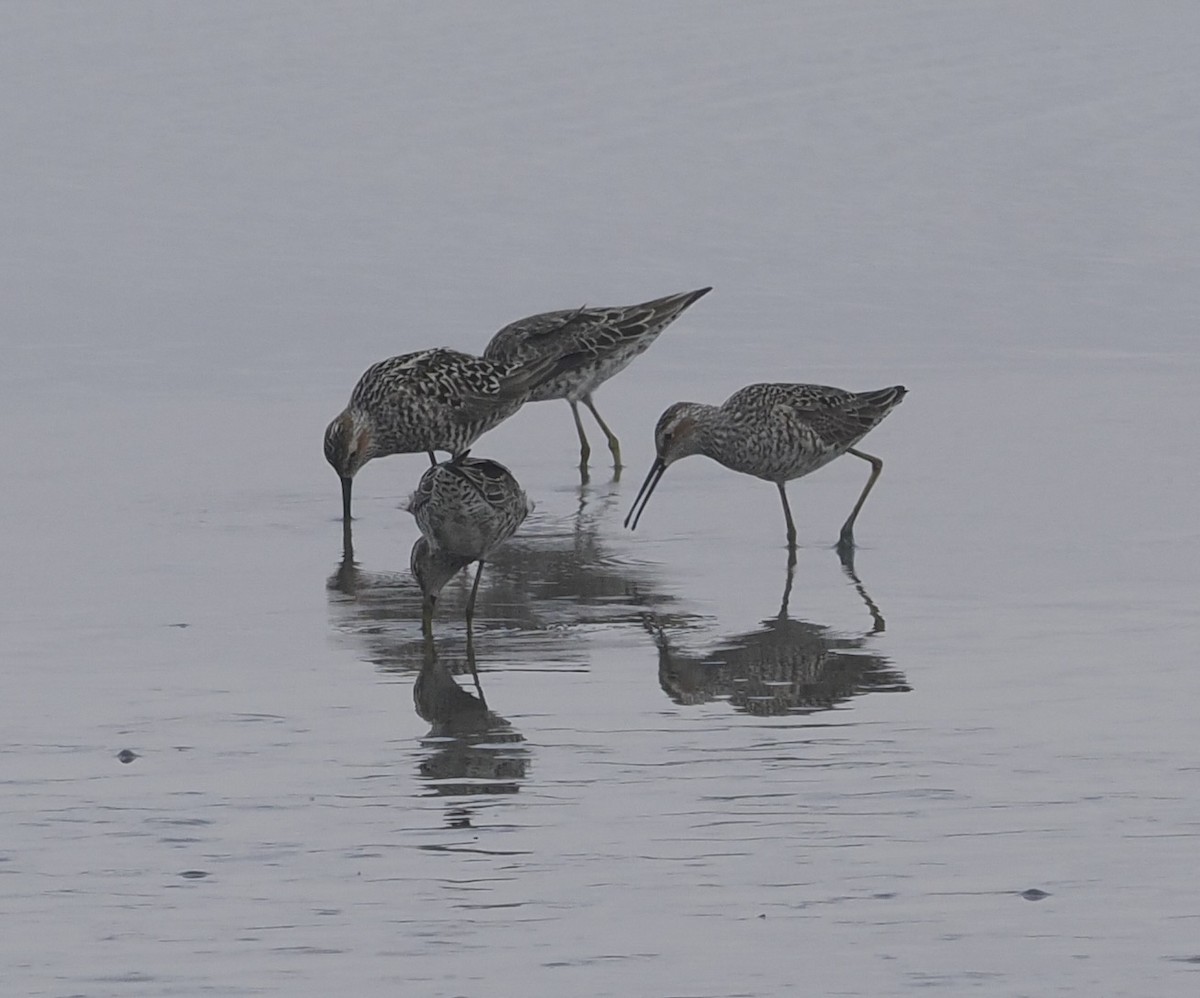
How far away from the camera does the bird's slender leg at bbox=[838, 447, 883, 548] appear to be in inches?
440

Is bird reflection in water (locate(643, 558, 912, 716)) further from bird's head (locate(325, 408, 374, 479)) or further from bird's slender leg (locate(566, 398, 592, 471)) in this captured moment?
bird's slender leg (locate(566, 398, 592, 471))

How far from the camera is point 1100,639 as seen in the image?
916 centimetres

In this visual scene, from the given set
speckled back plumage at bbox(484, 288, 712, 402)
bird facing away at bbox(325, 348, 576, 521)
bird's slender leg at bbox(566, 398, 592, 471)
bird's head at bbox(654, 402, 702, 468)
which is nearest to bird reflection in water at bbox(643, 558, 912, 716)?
bird's head at bbox(654, 402, 702, 468)

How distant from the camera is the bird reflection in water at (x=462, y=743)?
23.9ft

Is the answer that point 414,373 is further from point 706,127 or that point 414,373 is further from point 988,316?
point 706,127

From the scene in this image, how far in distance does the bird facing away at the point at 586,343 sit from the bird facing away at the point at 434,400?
47cm

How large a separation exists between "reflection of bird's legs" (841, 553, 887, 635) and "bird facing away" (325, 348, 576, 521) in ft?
9.07

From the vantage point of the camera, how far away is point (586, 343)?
14.1 meters

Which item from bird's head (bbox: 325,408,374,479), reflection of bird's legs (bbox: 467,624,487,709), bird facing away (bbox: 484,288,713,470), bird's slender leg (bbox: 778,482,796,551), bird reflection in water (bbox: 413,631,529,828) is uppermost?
bird facing away (bbox: 484,288,713,470)

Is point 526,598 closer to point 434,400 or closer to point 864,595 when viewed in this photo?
point 864,595

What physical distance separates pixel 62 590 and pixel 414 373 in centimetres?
316

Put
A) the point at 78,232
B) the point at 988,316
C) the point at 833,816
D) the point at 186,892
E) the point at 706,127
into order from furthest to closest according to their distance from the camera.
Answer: the point at 706,127, the point at 78,232, the point at 988,316, the point at 833,816, the point at 186,892

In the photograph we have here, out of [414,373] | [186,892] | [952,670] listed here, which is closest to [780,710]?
[952,670]

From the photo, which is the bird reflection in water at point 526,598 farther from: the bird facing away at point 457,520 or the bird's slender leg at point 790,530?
the bird's slender leg at point 790,530
